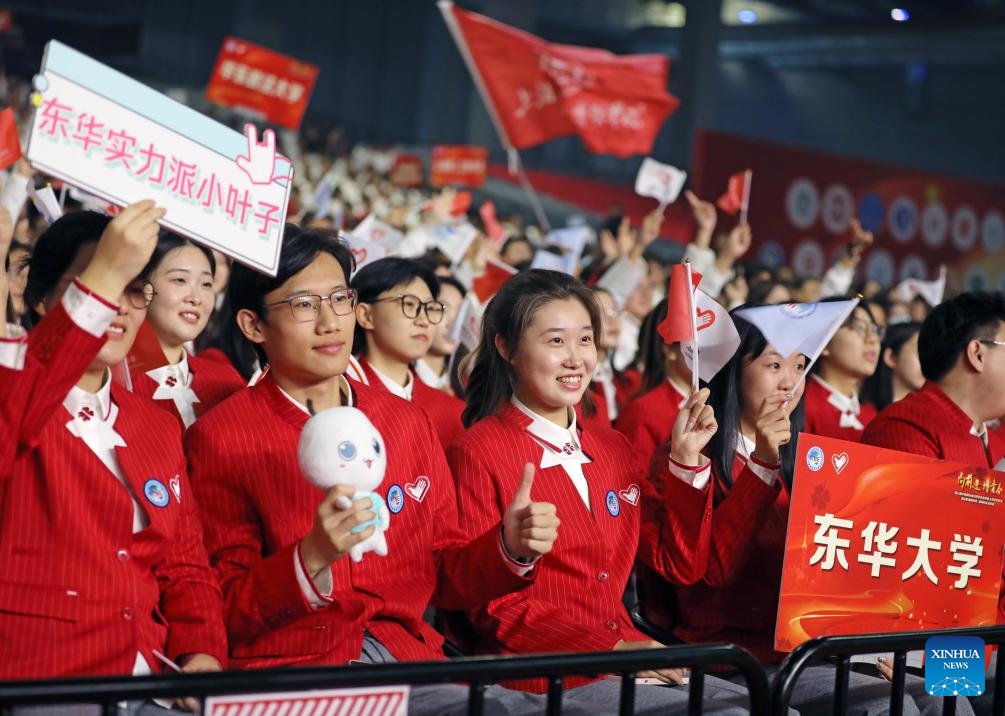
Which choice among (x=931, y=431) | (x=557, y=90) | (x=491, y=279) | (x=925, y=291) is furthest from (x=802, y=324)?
(x=925, y=291)

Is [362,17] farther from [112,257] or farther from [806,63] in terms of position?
[112,257]

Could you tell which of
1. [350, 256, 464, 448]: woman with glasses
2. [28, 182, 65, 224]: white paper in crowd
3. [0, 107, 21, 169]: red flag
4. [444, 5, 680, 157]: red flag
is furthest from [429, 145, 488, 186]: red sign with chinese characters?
[0, 107, 21, 169]: red flag

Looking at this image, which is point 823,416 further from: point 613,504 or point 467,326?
→ point 613,504

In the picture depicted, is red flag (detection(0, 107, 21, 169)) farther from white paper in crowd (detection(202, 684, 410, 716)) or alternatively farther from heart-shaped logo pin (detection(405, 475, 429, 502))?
white paper in crowd (detection(202, 684, 410, 716))

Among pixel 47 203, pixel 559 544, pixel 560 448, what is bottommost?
pixel 559 544

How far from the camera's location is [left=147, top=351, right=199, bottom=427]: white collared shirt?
3302 mm

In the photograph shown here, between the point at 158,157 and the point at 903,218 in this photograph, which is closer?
the point at 158,157

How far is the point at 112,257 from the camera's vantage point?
7.01 feet

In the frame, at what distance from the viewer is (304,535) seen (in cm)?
263

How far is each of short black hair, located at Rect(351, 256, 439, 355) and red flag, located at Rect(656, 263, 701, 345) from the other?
1.13 metres

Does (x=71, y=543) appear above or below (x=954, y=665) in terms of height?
above

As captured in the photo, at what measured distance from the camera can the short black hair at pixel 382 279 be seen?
157 inches

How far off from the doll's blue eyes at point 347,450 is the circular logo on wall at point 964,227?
1454 centimetres

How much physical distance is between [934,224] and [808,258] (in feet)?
6.25
